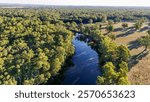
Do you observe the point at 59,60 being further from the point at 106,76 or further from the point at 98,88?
the point at 98,88

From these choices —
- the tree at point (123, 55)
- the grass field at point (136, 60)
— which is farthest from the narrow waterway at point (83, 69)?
the grass field at point (136, 60)

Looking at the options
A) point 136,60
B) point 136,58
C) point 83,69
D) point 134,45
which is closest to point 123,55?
point 136,60

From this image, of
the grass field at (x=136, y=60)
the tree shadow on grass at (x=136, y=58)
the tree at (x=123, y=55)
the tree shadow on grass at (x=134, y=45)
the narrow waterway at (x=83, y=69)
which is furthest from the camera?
the tree shadow on grass at (x=134, y=45)

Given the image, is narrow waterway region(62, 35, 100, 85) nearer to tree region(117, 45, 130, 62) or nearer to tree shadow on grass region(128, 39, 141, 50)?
tree region(117, 45, 130, 62)

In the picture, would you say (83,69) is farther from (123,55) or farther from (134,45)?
(134,45)

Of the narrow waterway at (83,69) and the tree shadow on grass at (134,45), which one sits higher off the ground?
the tree shadow on grass at (134,45)

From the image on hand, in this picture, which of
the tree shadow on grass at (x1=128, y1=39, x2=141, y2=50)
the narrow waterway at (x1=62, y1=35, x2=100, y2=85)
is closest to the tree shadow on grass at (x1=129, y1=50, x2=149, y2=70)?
the tree shadow on grass at (x1=128, y1=39, x2=141, y2=50)

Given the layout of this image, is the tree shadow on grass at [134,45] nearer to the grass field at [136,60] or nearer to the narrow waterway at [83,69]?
the grass field at [136,60]

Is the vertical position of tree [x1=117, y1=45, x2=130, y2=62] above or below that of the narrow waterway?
above

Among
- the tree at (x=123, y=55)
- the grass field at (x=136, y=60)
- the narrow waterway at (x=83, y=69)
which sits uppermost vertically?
the tree at (x=123, y=55)
